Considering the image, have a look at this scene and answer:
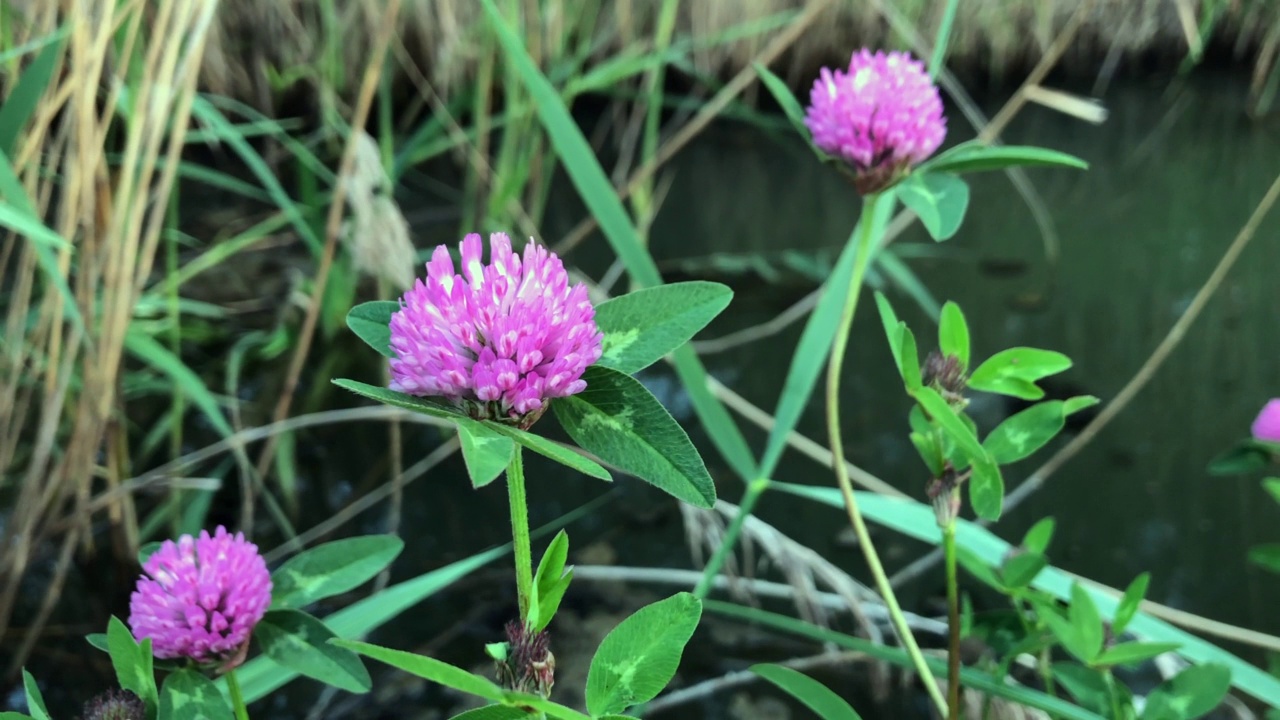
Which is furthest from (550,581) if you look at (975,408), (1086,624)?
(975,408)

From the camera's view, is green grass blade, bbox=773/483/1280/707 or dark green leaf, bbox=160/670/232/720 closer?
dark green leaf, bbox=160/670/232/720

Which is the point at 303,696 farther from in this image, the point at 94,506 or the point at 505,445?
the point at 505,445

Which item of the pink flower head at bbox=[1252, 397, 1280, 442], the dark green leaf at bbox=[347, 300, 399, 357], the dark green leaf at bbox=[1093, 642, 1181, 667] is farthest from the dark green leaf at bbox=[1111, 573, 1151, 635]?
the dark green leaf at bbox=[347, 300, 399, 357]

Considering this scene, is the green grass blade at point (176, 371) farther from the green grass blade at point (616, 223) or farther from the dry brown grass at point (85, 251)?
the green grass blade at point (616, 223)

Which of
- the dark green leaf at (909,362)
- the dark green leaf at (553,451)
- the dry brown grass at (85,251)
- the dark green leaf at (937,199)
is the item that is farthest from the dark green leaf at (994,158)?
the dry brown grass at (85,251)

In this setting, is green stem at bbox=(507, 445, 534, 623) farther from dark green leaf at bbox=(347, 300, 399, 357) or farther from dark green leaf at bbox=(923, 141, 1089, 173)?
dark green leaf at bbox=(923, 141, 1089, 173)
